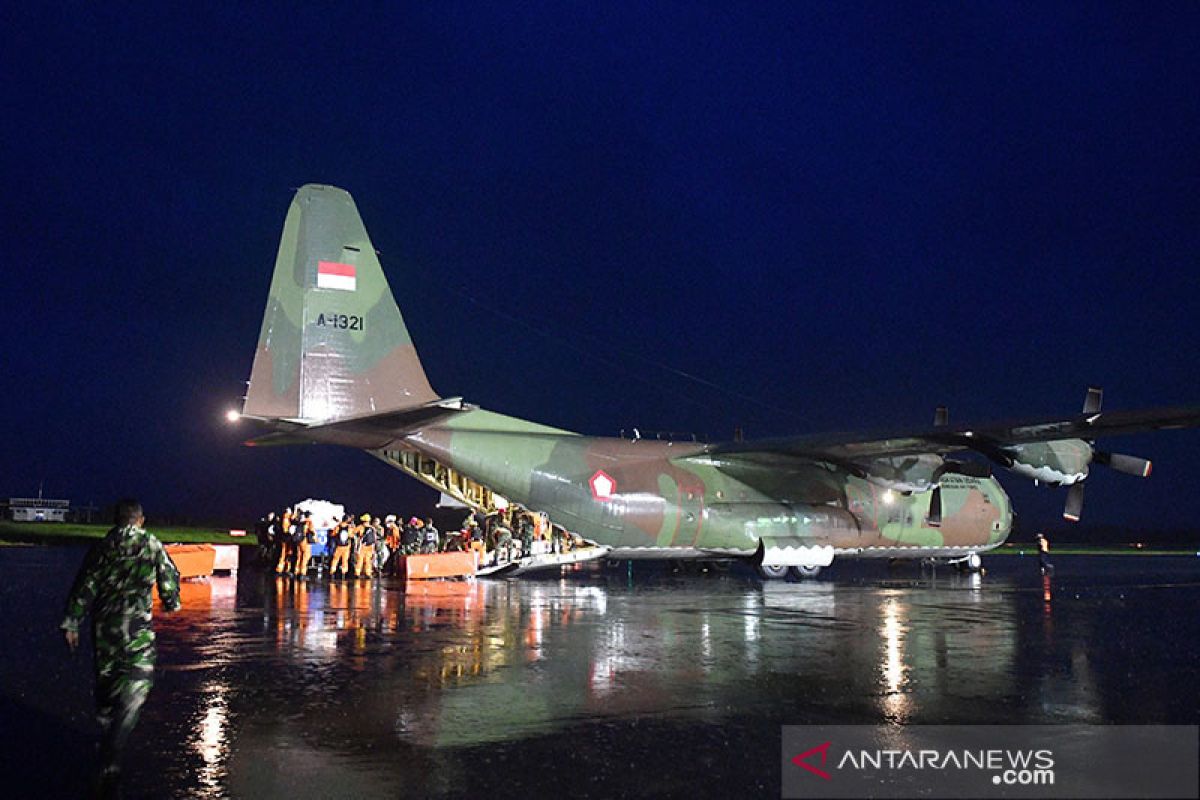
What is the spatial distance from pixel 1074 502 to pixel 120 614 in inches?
995

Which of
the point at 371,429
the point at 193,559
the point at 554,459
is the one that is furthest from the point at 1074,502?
the point at 193,559

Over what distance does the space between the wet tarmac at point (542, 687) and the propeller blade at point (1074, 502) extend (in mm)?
7349

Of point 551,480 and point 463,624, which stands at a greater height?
point 551,480

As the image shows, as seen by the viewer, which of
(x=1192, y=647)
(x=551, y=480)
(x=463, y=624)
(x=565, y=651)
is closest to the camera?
(x=565, y=651)

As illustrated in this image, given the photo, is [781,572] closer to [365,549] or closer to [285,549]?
[365,549]

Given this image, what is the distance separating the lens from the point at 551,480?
2347 cm

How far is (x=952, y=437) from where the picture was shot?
902 inches

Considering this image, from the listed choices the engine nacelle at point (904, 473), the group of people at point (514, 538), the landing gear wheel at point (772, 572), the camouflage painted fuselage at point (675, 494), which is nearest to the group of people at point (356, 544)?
the group of people at point (514, 538)

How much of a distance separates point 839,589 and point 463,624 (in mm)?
12364

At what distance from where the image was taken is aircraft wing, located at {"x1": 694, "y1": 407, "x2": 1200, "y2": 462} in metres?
21.5

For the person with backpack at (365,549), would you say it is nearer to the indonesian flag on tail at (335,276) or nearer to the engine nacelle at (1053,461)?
the indonesian flag on tail at (335,276)

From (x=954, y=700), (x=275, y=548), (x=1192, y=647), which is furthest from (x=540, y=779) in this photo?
(x=275, y=548)

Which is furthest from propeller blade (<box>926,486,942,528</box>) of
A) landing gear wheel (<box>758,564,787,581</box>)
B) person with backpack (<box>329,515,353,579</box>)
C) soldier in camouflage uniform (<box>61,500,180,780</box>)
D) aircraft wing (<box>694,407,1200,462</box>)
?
soldier in camouflage uniform (<box>61,500,180,780</box>)

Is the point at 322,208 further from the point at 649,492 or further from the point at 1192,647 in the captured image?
the point at 1192,647
